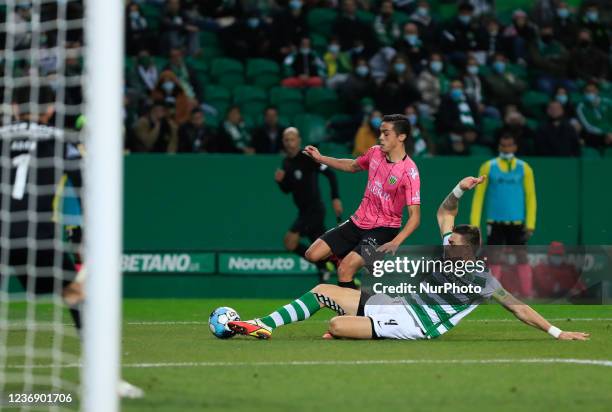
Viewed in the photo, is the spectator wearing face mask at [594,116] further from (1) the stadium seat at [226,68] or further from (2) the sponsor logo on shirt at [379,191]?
(2) the sponsor logo on shirt at [379,191]

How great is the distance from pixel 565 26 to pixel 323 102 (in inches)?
194

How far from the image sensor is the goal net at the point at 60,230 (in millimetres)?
6215

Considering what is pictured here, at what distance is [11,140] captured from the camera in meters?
8.06

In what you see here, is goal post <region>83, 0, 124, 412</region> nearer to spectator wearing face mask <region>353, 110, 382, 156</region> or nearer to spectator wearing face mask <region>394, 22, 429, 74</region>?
spectator wearing face mask <region>353, 110, 382, 156</region>

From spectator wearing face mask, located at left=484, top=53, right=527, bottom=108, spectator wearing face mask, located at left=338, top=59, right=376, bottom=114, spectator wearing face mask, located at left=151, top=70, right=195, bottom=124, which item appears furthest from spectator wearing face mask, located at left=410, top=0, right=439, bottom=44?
spectator wearing face mask, located at left=151, top=70, right=195, bottom=124

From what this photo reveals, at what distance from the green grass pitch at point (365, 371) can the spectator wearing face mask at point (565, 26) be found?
10.2m

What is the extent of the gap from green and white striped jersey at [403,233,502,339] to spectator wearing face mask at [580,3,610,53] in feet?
38.0

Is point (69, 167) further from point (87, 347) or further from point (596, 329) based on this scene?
point (596, 329)

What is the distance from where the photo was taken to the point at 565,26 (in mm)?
21500

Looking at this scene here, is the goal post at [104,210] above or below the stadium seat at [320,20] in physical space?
below

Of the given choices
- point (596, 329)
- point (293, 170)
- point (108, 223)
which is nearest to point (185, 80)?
point (293, 170)

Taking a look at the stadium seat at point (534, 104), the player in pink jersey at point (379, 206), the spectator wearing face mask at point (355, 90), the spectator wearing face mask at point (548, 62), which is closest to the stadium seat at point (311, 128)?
the spectator wearing face mask at point (355, 90)

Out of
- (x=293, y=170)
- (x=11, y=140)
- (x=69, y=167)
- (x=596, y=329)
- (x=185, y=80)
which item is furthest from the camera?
(x=185, y=80)

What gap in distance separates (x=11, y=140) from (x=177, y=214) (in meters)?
9.39
